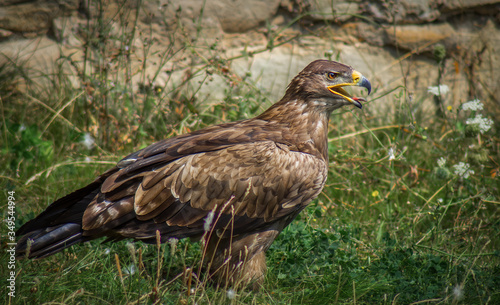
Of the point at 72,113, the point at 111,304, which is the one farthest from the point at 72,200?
the point at 72,113

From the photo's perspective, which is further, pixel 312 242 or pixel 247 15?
pixel 247 15

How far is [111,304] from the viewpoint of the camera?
9.44 ft

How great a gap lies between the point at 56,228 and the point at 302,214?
5.85 feet

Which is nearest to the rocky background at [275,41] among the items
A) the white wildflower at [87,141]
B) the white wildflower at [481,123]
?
the white wildflower at [87,141]

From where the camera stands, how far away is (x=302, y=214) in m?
4.15

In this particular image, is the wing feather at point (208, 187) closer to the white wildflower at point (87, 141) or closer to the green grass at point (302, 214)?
the green grass at point (302, 214)

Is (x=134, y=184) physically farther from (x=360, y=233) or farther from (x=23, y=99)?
(x=23, y=99)

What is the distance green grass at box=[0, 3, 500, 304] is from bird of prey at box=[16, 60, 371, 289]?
192 millimetres

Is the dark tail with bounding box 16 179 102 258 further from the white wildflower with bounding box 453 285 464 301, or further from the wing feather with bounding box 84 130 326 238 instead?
the white wildflower with bounding box 453 285 464 301

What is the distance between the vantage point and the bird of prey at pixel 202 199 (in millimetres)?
3125

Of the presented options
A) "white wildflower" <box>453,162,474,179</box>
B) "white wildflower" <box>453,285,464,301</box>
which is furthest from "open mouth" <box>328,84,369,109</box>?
"white wildflower" <box>453,285,464,301</box>

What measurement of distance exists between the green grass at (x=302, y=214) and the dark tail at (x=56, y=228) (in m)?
0.13

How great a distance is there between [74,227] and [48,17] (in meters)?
2.85

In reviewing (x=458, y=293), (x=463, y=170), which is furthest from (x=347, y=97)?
(x=458, y=293)
